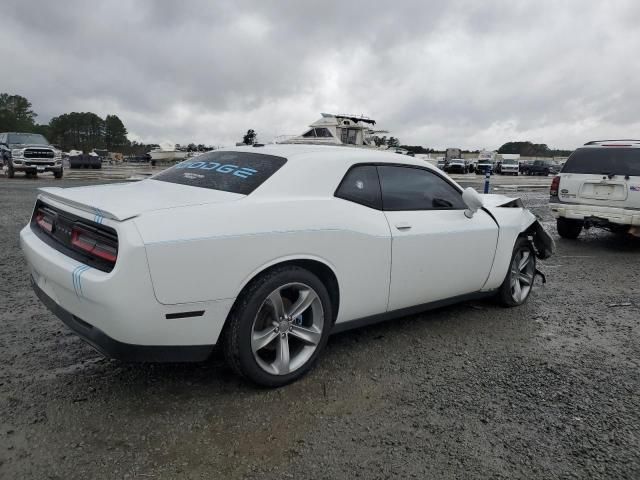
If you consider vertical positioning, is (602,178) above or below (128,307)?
above

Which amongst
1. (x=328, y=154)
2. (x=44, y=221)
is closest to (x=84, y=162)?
(x=44, y=221)

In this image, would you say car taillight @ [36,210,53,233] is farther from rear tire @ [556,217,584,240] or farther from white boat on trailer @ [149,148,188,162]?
white boat on trailer @ [149,148,188,162]

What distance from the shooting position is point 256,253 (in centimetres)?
266

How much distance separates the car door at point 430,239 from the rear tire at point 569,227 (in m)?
5.45

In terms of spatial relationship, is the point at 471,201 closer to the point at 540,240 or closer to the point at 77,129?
the point at 540,240

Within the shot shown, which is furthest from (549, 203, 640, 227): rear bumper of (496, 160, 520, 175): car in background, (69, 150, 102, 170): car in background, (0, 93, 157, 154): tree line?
(0, 93, 157, 154): tree line

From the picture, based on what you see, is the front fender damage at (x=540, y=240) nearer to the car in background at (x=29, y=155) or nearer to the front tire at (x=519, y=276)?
the front tire at (x=519, y=276)

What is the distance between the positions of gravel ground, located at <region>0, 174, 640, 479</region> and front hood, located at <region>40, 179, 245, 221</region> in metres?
1.08

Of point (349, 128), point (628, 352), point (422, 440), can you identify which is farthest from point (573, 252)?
point (349, 128)

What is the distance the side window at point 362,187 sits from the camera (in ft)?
10.8

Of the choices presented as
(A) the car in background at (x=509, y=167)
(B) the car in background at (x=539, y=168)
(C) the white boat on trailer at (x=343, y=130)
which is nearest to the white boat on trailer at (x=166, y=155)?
(C) the white boat on trailer at (x=343, y=130)

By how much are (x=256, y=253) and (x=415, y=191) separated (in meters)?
1.61

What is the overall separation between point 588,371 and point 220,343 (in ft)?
8.22

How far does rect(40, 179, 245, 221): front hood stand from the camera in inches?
99.7
